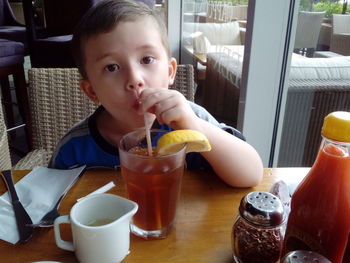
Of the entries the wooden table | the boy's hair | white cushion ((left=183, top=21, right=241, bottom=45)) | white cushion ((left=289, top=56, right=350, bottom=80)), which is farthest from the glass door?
the wooden table

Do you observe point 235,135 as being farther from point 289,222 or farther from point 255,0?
point 255,0

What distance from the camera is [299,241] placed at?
0.48 meters

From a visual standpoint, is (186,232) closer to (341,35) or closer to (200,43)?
(341,35)

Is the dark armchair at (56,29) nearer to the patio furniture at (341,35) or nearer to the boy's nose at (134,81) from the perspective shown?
the patio furniture at (341,35)

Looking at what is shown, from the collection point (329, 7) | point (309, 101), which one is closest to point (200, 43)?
point (309, 101)

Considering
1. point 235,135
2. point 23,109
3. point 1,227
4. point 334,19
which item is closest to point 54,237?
point 1,227

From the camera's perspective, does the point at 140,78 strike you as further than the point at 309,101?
No

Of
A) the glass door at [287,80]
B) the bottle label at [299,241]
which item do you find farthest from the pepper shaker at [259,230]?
the glass door at [287,80]

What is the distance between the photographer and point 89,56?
0.79 metres

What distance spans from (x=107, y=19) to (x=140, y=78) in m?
0.16

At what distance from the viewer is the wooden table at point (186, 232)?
1.73 feet

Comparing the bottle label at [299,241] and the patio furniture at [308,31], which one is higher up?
the patio furniture at [308,31]

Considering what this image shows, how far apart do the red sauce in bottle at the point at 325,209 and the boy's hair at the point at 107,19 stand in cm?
49

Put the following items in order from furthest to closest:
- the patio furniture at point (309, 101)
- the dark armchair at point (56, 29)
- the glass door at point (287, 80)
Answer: the dark armchair at point (56, 29), the patio furniture at point (309, 101), the glass door at point (287, 80)
